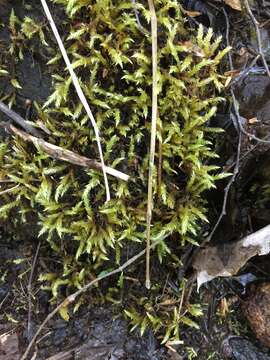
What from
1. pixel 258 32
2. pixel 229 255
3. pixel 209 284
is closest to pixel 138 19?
pixel 258 32

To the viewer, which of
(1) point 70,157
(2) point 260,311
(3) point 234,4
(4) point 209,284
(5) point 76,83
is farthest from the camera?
(4) point 209,284

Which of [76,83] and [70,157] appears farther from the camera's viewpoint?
[70,157]

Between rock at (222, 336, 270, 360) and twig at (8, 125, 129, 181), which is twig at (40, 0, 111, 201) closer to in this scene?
twig at (8, 125, 129, 181)

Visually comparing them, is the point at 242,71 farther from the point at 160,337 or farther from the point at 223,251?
the point at 160,337

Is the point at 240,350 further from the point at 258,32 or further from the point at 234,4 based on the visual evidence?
the point at 234,4

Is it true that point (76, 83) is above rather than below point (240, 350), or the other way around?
above

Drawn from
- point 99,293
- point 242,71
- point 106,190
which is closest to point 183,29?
point 242,71
